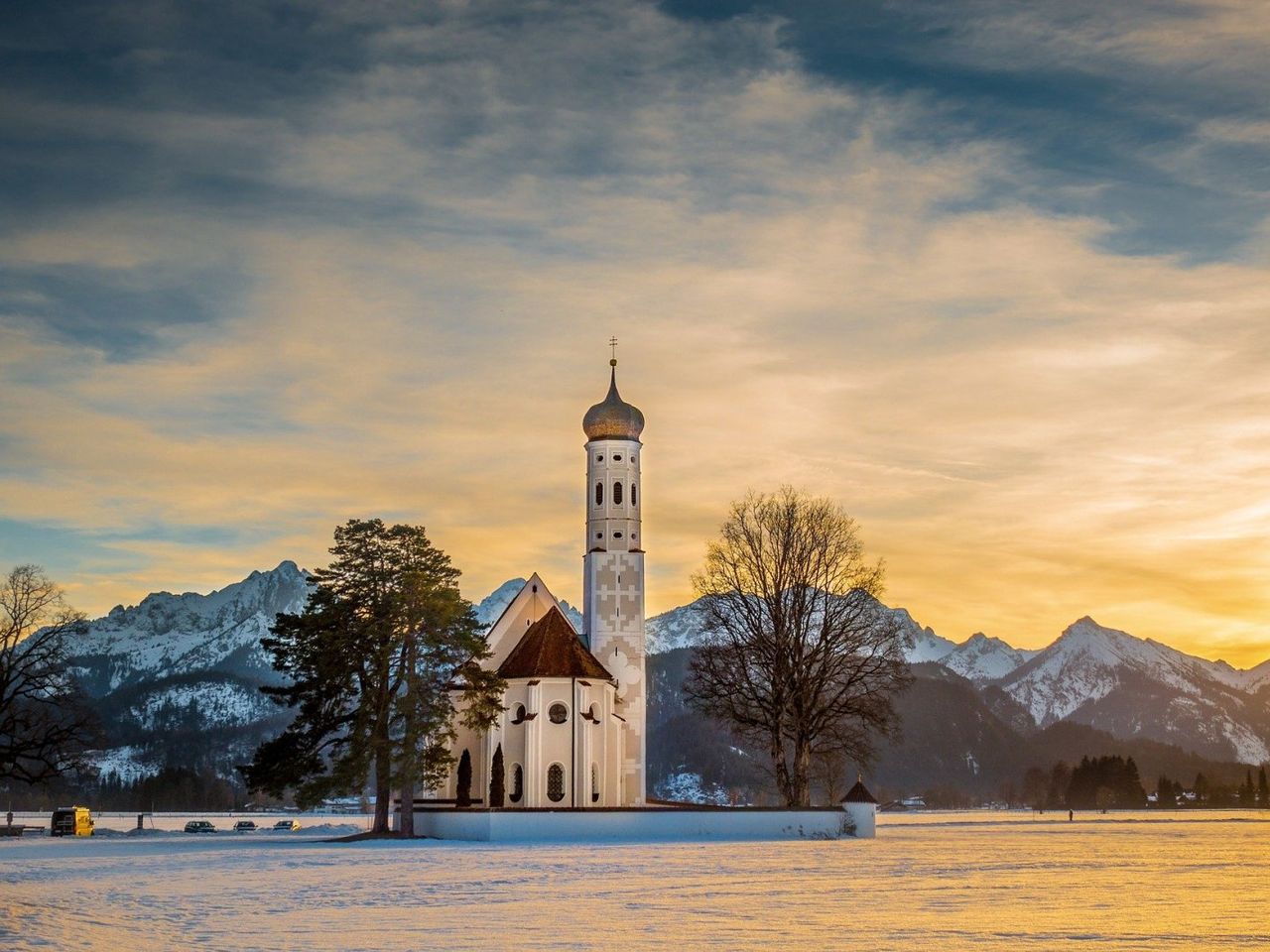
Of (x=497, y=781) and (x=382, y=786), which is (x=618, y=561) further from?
(x=382, y=786)

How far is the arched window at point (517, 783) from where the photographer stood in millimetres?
74625

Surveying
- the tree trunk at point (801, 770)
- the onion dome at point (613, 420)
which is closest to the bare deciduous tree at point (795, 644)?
the tree trunk at point (801, 770)

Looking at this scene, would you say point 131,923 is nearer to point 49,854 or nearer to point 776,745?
point 49,854

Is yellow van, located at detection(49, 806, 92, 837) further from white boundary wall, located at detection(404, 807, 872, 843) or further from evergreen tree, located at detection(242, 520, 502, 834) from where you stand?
white boundary wall, located at detection(404, 807, 872, 843)

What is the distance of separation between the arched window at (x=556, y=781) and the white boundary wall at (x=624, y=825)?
11308 mm

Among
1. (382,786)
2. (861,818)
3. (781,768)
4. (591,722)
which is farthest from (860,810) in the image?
(382,786)

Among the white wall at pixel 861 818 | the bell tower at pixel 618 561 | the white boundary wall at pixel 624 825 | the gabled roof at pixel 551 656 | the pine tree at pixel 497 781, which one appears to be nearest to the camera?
the white boundary wall at pixel 624 825

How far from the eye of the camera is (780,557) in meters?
66.4

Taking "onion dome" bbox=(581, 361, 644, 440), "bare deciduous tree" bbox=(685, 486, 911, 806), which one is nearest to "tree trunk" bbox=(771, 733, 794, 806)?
"bare deciduous tree" bbox=(685, 486, 911, 806)

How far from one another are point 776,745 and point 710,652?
5063mm

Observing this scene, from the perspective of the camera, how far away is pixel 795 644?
213ft

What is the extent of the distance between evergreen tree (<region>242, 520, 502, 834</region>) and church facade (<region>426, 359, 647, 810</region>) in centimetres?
837

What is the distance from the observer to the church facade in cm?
7456

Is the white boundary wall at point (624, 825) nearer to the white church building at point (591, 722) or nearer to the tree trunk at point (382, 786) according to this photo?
the white church building at point (591, 722)
